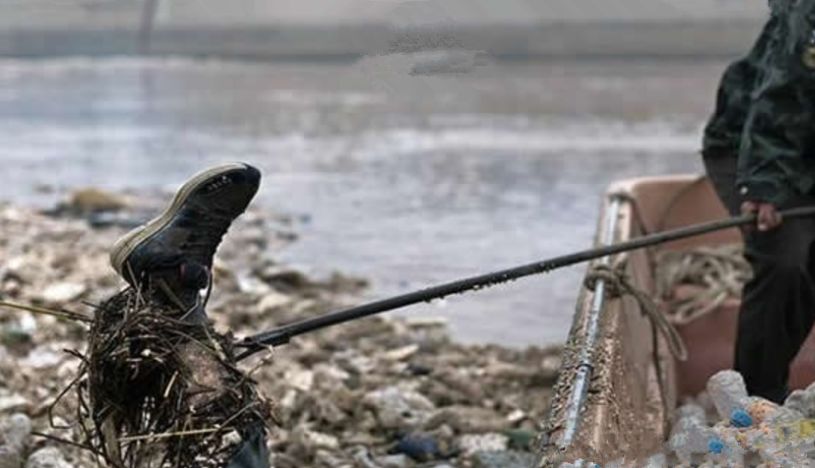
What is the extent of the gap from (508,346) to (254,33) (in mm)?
35832

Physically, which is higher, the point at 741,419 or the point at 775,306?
the point at 775,306

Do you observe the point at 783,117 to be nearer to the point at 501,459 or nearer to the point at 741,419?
the point at 741,419

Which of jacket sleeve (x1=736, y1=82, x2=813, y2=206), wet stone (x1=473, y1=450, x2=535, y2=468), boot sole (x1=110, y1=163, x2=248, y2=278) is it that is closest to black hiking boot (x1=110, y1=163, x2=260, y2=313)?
boot sole (x1=110, y1=163, x2=248, y2=278)

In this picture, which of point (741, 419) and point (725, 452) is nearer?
point (725, 452)

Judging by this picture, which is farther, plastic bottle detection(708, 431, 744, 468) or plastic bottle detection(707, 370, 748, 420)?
plastic bottle detection(707, 370, 748, 420)

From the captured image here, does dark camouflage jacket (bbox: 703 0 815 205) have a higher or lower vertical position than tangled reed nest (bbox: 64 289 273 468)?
higher

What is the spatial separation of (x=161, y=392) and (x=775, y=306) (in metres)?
2.08

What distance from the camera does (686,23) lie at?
37062 mm

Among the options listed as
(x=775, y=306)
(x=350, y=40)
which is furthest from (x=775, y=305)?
(x=350, y=40)

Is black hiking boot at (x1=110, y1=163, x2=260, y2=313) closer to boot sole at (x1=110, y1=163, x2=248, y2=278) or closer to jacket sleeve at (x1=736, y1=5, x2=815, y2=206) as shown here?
boot sole at (x1=110, y1=163, x2=248, y2=278)

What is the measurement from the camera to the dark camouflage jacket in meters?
4.13

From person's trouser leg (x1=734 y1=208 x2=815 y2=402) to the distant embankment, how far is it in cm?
2328

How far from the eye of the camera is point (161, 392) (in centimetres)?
324

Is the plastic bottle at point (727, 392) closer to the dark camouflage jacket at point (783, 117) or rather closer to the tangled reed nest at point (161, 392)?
the dark camouflage jacket at point (783, 117)
